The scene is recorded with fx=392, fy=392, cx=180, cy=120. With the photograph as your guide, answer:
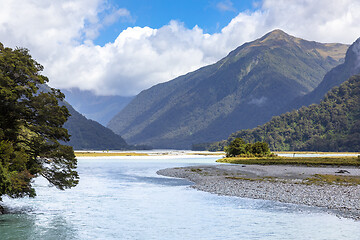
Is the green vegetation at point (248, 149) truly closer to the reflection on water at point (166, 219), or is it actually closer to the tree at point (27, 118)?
the reflection on water at point (166, 219)

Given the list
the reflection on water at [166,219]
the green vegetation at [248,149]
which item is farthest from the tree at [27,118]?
the green vegetation at [248,149]

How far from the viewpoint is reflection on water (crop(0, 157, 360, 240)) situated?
3123cm

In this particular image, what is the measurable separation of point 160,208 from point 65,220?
36.0 ft

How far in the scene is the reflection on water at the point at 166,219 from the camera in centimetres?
3123

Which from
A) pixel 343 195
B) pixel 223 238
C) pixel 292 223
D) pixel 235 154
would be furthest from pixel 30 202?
pixel 235 154

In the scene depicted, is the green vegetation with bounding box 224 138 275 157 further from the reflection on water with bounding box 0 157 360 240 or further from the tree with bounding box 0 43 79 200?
the tree with bounding box 0 43 79 200

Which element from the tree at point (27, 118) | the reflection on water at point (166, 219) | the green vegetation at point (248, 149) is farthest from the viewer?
the green vegetation at point (248, 149)

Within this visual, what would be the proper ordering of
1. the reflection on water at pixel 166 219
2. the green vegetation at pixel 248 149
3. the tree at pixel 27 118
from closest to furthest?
1. the reflection on water at pixel 166 219
2. the tree at pixel 27 118
3. the green vegetation at pixel 248 149

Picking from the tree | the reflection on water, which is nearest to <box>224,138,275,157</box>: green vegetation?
the reflection on water


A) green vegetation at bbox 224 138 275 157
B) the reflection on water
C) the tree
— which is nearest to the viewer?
the reflection on water

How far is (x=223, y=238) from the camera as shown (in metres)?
30.0

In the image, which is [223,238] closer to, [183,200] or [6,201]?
[183,200]

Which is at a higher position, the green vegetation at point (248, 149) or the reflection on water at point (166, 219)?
the green vegetation at point (248, 149)

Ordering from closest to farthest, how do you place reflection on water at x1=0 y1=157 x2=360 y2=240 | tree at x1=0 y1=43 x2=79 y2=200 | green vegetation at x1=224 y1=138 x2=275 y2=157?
reflection on water at x1=0 y1=157 x2=360 y2=240 < tree at x1=0 y1=43 x2=79 y2=200 < green vegetation at x1=224 y1=138 x2=275 y2=157
